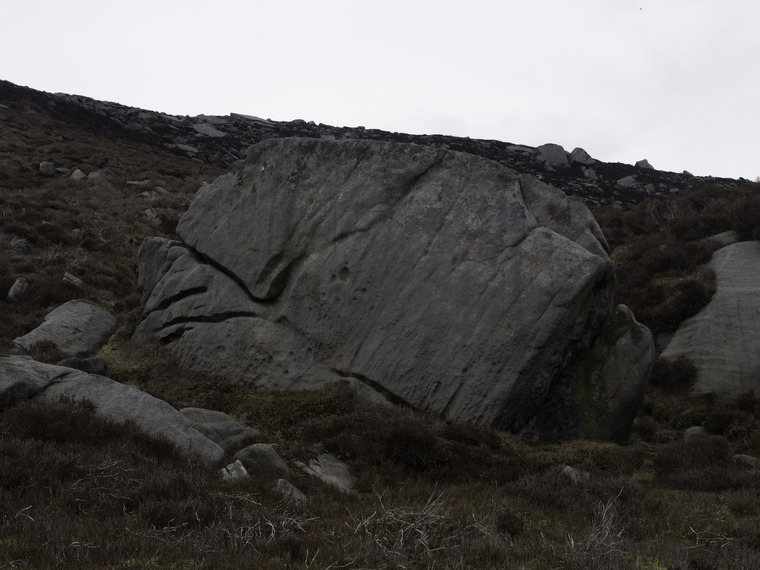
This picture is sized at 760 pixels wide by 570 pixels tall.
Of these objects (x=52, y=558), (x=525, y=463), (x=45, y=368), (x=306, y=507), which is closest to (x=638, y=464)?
(x=525, y=463)

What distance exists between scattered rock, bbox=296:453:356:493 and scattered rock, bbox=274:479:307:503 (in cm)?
79

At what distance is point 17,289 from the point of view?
1867 cm

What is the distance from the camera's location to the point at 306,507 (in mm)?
7492

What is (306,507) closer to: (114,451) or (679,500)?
(114,451)

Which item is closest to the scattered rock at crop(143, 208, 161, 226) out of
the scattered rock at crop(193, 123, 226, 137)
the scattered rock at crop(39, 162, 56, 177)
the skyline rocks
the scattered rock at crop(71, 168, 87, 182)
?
the scattered rock at crop(71, 168, 87, 182)

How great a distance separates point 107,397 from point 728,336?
14271 mm

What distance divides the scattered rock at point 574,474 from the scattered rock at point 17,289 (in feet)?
53.4

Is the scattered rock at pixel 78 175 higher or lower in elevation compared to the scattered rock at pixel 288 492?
higher

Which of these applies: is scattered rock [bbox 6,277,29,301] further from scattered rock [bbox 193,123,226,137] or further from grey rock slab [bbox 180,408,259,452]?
scattered rock [bbox 193,123,226,137]

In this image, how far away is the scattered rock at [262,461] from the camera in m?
8.77

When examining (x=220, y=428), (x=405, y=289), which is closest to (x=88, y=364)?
(x=220, y=428)

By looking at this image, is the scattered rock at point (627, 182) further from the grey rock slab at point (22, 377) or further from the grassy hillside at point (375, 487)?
the grey rock slab at point (22, 377)

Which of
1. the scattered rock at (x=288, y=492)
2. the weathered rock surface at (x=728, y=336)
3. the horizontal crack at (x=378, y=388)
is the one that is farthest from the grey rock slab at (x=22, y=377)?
the weathered rock surface at (x=728, y=336)

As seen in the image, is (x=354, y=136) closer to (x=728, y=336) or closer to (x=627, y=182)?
(x=627, y=182)
